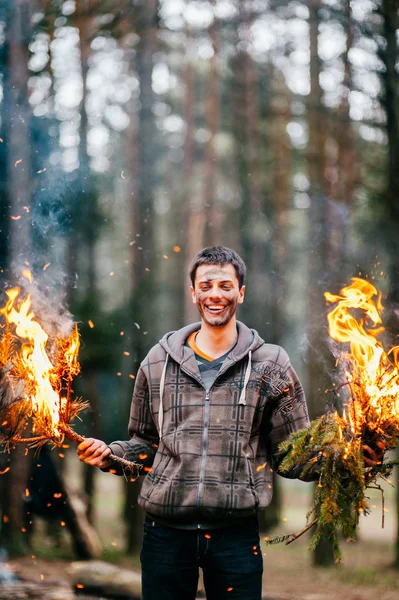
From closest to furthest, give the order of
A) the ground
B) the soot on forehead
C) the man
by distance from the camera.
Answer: the man < the soot on forehead < the ground

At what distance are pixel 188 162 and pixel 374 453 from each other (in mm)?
7900

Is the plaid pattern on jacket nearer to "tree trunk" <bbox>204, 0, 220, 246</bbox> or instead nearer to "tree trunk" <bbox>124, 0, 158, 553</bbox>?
"tree trunk" <bbox>124, 0, 158, 553</bbox>

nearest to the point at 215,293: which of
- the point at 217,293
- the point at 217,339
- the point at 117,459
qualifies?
the point at 217,293

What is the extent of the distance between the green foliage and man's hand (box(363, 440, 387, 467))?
31mm

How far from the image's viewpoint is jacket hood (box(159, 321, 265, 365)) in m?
3.05

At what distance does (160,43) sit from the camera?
9.38 metres

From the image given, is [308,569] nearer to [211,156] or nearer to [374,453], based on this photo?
[211,156]

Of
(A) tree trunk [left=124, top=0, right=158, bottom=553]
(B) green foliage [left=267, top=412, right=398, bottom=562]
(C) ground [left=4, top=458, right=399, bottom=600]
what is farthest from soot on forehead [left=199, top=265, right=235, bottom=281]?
(A) tree trunk [left=124, top=0, right=158, bottom=553]

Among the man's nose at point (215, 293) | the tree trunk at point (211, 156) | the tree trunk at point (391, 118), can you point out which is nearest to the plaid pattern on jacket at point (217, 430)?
the man's nose at point (215, 293)

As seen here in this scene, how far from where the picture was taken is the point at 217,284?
120 inches

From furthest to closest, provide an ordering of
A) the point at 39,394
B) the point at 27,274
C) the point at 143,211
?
the point at 143,211 < the point at 27,274 < the point at 39,394

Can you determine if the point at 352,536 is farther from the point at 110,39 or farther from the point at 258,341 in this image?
the point at 110,39

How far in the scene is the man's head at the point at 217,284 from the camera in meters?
3.04

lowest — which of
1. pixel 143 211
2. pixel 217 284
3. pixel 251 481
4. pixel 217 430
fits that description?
pixel 251 481
